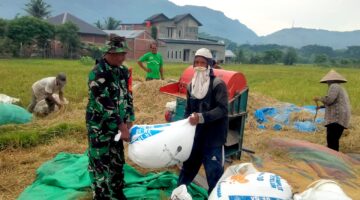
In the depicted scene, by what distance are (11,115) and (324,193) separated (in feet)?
19.2

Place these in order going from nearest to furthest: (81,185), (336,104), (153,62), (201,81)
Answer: (201,81) → (81,185) → (336,104) → (153,62)

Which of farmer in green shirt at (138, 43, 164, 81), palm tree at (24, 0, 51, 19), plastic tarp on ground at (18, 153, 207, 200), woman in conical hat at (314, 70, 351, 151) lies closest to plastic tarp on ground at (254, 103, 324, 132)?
woman in conical hat at (314, 70, 351, 151)

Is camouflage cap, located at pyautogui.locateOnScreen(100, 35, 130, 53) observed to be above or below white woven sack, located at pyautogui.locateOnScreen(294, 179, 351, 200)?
above

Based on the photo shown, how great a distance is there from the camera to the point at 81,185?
4113mm

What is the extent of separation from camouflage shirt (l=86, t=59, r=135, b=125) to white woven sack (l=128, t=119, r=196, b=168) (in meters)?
0.25

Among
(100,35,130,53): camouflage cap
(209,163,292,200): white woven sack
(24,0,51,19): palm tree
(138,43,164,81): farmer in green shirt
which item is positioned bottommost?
(209,163,292,200): white woven sack

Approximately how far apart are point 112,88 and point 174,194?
1.07m

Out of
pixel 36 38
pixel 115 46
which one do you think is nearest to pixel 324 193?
pixel 115 46

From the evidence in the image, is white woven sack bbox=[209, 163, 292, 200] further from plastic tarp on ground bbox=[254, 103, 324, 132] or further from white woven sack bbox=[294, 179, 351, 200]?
plastic tarp on ground bbox=[254, 103, 324, 132]

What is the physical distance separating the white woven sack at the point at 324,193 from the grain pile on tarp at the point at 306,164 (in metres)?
1.45

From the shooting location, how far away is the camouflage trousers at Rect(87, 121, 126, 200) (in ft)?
11.2

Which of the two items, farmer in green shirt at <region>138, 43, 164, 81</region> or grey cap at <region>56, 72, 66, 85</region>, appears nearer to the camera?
grey cap at <region>56, 72, 66, 85</region>

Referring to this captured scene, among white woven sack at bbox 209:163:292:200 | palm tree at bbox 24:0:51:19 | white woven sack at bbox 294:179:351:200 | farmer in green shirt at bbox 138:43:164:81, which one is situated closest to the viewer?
white woven sack at bbox 294:179:351:200

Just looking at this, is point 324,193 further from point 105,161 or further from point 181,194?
point 105,161
